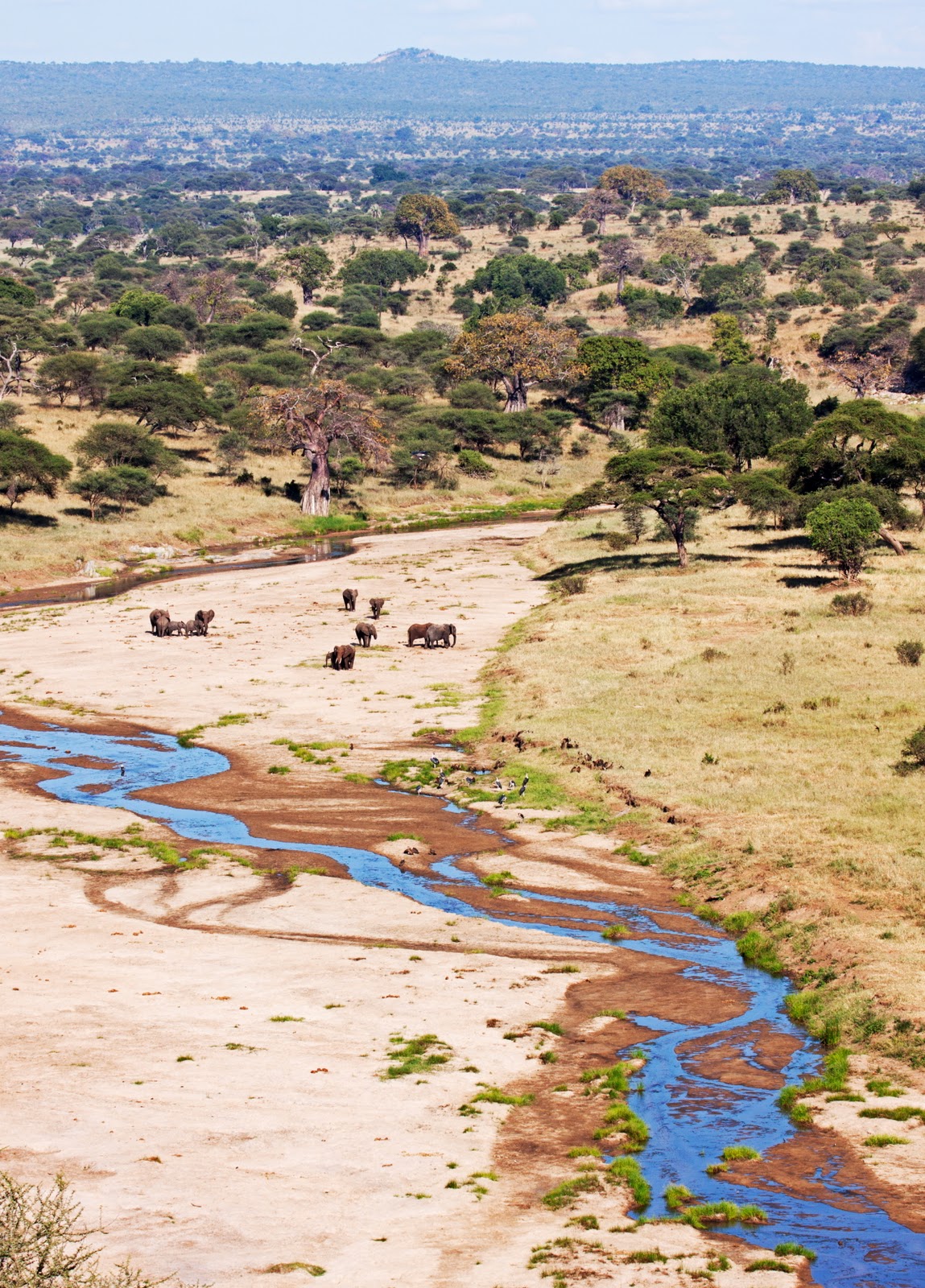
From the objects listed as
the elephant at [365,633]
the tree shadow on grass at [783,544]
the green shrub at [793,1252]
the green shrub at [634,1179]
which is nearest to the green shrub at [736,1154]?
the green shrub at [634,1179]

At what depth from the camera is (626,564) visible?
73.5 m

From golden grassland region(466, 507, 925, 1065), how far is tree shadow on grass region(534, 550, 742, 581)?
4.78 m

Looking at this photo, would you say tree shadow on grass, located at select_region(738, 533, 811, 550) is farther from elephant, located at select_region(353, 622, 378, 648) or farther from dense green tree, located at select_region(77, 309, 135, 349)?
dense green tree, located at select_region(77, 309, 135, 349)

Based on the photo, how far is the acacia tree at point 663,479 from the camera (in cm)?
6544

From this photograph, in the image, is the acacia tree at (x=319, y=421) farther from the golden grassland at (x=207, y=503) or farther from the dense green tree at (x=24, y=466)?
the dense green tree at (x=24, y=466)

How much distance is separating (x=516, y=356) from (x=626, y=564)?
2119 inches

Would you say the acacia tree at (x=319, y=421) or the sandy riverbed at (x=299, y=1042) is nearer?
the sandy riverbed at (x=299, y=1042)

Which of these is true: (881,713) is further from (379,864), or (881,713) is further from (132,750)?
(132,750)

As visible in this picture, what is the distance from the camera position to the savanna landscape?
695 inches

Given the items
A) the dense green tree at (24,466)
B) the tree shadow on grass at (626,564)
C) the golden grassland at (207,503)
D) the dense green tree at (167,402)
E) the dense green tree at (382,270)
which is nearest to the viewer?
the tree shadow on grass at (626,564)

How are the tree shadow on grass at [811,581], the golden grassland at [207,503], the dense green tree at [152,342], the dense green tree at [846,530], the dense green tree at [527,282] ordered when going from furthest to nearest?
the dense green tree at [527,282]
the dense green tree at [152,342]
the golden grassland at [207,503]
the tree shadow on grass at [811,581]
the dense green tree at [846,530]

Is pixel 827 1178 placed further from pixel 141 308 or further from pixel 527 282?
pixel 527 282

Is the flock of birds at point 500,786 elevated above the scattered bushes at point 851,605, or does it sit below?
below

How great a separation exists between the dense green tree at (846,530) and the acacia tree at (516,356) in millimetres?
62739
